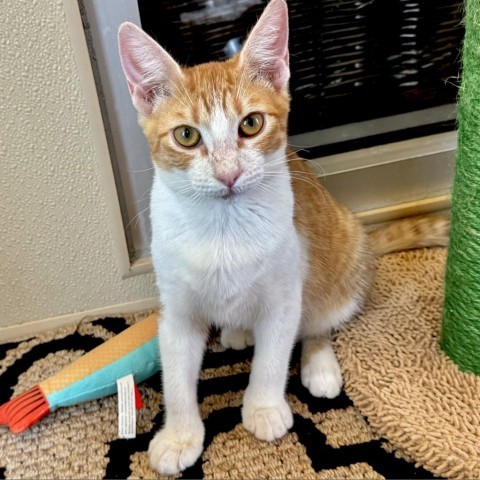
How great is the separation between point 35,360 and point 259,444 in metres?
0.58

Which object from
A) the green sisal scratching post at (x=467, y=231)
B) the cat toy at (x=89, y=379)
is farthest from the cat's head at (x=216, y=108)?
the cat toy at (x=89, y=379)

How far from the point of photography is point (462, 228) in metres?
1.01

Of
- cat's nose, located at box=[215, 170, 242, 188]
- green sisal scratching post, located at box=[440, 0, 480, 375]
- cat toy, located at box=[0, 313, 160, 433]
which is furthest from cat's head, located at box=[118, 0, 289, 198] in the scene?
cat toy, located at box=[0, 313, 160, 433]

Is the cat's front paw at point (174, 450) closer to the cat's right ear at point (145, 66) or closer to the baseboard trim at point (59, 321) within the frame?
the baseboard trim at point (59, 321)

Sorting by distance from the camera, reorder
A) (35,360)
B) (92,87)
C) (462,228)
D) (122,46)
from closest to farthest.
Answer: (122,46) < (462,228) < (92,87) < (35,360)

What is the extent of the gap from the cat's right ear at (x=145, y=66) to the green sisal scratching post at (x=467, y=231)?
49 cm

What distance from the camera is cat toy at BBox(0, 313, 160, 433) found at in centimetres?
108

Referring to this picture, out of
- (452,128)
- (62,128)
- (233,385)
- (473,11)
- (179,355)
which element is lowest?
(233,385)

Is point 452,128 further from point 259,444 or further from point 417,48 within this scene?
point 259,444

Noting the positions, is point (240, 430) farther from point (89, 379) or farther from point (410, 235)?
point (410, 235)

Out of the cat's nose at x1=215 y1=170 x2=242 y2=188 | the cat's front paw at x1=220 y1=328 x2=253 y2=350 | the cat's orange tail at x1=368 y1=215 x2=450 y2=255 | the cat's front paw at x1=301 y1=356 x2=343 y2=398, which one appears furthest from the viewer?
the cat's orange tail at x1=368 y1=215 x2=450 y2=255

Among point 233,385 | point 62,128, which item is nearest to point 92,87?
point 62,128

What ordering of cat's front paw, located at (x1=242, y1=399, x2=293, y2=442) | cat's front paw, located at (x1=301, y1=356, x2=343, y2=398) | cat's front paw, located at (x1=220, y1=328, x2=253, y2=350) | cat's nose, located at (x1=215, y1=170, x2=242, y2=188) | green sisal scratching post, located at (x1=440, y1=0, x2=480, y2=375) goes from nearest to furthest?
cat's nose, located at (x1=215, y1=170, x2=242, y2=188) → green sisal scratching post, located at (x1=440, y1=0, x2=480, y2=375) → cat's front paw, located at (x1=242, y1=399, x2=293, y2=442) → cat's front paw, located at (x1=301, y1=356, x2=343, y2=398) → cat's front paw, located at (x1=220, y1=328, x2=253, y2=350)

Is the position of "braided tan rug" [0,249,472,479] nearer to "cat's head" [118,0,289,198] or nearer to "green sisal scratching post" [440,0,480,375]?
"green sisal scratching post" [440,0,480,375]
